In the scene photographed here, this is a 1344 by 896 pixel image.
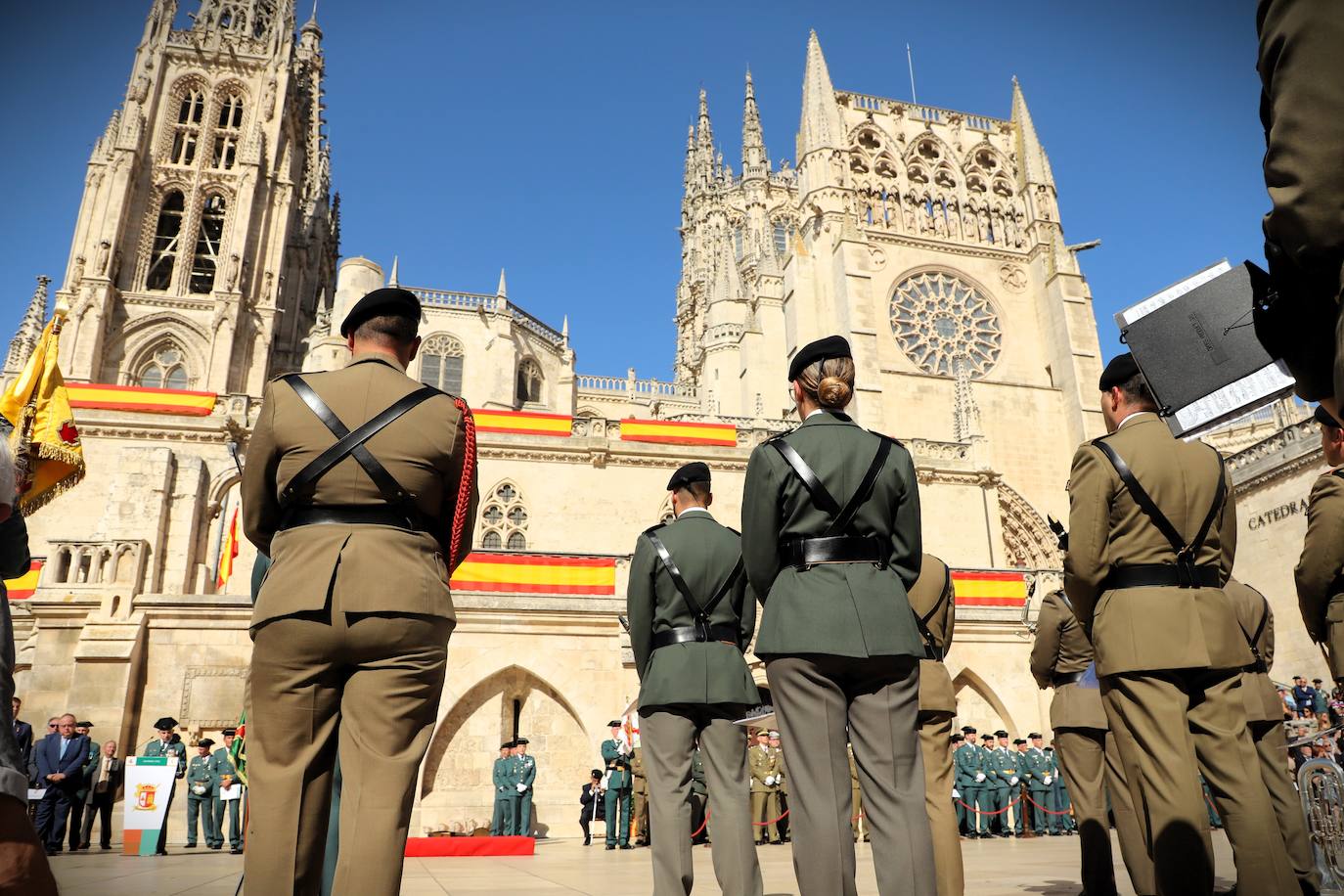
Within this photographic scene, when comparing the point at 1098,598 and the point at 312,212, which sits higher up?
the point at 312,212

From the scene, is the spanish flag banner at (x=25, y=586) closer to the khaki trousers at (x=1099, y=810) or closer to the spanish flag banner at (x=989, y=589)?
the spanish flag banner at (x=989, y=589)

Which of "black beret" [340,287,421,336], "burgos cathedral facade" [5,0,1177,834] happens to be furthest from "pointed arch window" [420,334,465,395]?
"black beret" [340,287,421,336]

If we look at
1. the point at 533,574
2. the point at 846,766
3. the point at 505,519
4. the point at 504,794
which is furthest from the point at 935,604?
the point at 505,519

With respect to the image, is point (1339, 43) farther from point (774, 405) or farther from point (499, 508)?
point (774, 405)

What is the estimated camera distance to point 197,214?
39062 mm

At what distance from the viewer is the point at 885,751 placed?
3145 millimetres

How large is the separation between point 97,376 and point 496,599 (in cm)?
2749

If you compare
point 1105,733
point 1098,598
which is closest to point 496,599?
point 1105,733

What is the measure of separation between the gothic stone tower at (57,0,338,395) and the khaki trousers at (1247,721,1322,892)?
36080 millimetres

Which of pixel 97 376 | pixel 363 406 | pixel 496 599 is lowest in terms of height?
pixel 363 406

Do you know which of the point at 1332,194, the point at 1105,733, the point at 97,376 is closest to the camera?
the point at 1332,194

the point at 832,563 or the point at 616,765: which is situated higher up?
the point at 832,563

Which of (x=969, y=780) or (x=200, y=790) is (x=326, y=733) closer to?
(x=200, y=790)

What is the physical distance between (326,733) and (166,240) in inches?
1711
